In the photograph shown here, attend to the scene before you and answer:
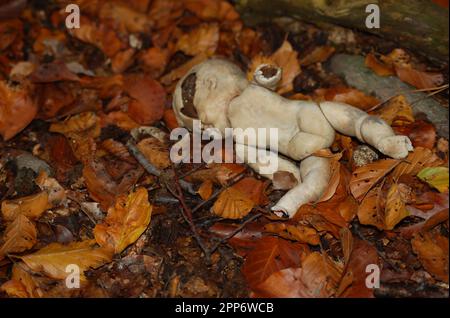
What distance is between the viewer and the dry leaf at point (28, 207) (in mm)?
2990

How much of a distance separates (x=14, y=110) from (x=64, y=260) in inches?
53.3

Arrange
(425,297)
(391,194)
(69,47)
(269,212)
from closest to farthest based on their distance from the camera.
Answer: (425,297) → (391,194) → (269,212) → (69,47)

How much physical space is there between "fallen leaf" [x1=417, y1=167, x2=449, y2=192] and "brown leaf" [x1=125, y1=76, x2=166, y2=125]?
5.91 feet

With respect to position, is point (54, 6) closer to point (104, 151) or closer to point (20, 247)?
point (104, 151)

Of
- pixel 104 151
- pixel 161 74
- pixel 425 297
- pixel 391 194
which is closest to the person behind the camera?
pixel 425 297

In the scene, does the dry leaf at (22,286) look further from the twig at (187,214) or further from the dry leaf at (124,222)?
the twig at (187,214)

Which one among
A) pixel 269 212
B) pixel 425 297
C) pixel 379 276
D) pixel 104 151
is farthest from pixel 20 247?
pixel 425 297

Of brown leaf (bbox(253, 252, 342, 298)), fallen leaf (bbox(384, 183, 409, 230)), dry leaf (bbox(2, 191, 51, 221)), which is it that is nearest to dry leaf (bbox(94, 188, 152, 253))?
dry leaf (bbox(2, 191, 51, 221))

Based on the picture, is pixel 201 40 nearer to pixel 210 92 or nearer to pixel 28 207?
pixel 210 92

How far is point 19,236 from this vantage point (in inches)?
112

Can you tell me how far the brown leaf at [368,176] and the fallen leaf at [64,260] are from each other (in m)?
1.41

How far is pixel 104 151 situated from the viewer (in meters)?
3.36

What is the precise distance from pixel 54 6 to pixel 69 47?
1.74 feet

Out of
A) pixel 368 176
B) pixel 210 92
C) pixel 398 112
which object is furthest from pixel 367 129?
pixel 210 92
